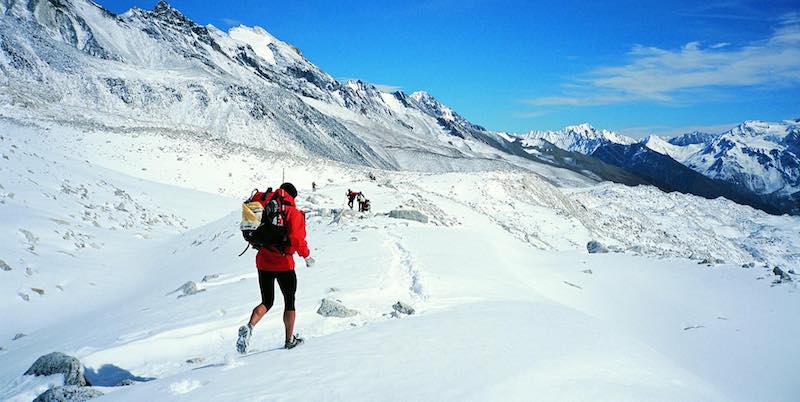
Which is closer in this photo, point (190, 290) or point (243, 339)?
point (243, 339)

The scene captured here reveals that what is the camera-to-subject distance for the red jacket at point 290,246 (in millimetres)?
6215

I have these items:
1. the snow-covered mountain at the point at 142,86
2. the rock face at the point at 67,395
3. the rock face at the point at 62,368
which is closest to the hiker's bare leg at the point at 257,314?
the rock face at the point at 67,395

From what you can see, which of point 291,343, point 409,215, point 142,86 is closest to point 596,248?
point 409,215

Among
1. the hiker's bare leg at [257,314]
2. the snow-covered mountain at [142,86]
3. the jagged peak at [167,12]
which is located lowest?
the hiker's bare leg at [257,314]

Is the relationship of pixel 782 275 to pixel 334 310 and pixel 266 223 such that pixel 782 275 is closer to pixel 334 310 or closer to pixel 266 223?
pixel 334 310

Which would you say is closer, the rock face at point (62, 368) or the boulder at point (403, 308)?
the rock face at point (62, 368)

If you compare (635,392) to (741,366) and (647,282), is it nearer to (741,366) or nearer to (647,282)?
(741,366)

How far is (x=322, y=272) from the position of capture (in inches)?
468

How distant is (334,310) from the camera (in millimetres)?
8430

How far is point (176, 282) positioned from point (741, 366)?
43.8 feet

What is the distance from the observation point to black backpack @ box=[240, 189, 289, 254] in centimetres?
605

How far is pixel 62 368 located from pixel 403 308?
4.87 m

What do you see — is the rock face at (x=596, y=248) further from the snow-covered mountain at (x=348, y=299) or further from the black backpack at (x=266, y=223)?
the black backpack at (x=266, y=223)

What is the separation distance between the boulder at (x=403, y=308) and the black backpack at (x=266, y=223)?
2946 millimetres
